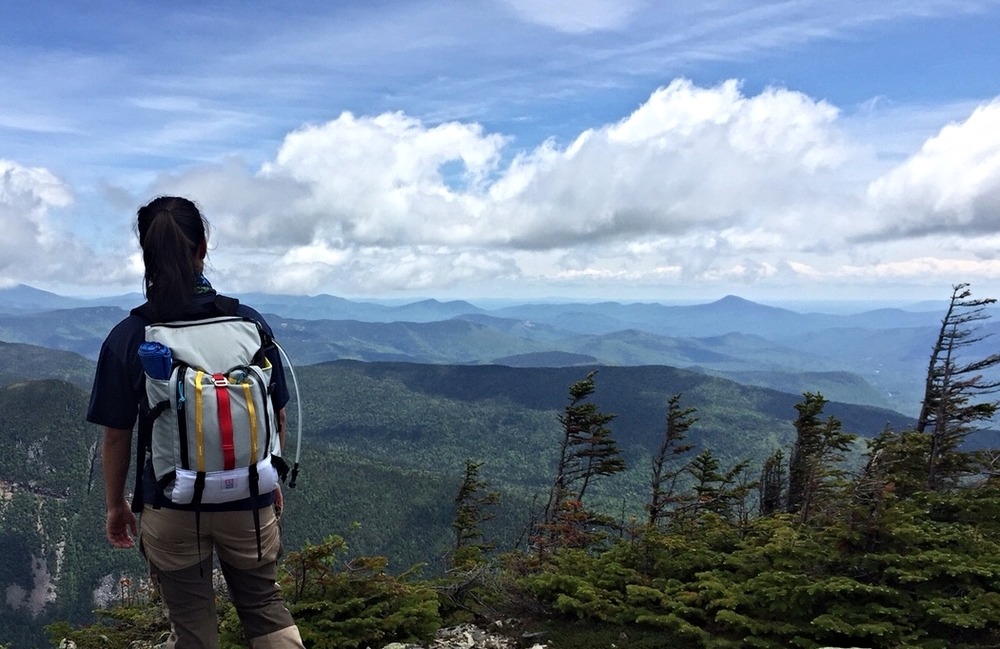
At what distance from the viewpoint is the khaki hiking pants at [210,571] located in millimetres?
3834

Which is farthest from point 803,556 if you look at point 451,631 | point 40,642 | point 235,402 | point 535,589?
point 40,642

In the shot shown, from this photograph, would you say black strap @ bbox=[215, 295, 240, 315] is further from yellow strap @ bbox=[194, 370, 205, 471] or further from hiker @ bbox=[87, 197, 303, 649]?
yellow strap @ bbox=[194, 370, 205, 471]

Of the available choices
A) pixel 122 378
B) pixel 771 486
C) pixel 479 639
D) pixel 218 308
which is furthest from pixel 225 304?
pixel 771 486

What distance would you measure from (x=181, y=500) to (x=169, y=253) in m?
1.59

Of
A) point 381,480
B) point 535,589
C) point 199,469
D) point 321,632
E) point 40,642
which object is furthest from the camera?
point 381,480

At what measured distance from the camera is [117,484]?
4.01 metres

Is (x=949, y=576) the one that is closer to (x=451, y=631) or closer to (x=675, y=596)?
(x=675, y=596)

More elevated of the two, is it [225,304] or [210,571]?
[225,304]

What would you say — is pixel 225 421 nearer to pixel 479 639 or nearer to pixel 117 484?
pixel 117 484

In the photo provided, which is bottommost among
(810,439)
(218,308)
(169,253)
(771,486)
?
(771,486)

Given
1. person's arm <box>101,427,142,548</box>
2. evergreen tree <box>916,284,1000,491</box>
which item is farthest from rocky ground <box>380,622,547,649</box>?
evergreen tree <box>916,284,1000,491</box>

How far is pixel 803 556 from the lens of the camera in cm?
805

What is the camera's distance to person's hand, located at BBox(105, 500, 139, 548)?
4.05 m

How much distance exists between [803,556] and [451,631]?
5065mm
